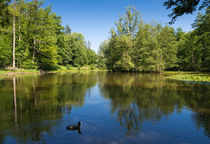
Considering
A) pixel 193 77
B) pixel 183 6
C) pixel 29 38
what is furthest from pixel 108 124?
pixel 29 38

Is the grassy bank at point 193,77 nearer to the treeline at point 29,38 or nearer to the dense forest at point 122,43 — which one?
the dense forest at point 122,43

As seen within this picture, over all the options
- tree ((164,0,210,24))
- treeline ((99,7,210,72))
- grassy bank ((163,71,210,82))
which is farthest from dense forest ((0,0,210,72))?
tree ((164,0,210,24))

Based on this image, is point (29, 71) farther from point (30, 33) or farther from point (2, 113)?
point (2, 113)

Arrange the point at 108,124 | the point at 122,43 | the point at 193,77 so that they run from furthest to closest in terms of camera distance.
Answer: the point at 122,43, the point at 193,77, the point at 108,124

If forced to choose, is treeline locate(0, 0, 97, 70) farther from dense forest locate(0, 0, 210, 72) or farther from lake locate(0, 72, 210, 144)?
lake locate(0, 72, 210, 144)

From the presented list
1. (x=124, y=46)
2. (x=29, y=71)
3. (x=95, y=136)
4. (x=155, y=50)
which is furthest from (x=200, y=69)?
(x=95, y=136)

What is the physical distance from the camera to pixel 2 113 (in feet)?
26.5

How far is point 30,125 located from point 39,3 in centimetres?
4439

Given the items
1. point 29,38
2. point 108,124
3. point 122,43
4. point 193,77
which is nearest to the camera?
point 108,124

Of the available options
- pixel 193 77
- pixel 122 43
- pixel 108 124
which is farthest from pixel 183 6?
pixel 122 43

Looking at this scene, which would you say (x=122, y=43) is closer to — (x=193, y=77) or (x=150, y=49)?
(x=150, y=49)

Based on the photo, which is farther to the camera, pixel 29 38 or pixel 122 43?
pixel 122 43

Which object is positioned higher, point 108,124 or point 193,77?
point 193,77

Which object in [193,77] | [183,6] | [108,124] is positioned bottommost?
[108,124]
